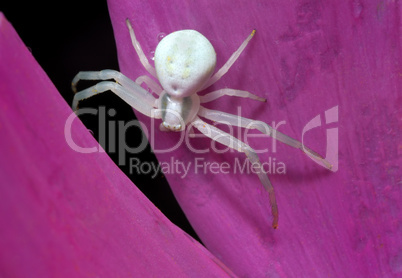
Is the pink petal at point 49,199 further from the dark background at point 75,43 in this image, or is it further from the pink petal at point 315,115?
the dark background at point 75,43

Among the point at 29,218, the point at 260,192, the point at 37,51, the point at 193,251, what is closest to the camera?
the point at 29,218

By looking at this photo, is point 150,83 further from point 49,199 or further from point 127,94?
point 49,199

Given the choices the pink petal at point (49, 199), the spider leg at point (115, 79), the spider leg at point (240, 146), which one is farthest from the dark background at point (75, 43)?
the pink petal at point (49, 199)

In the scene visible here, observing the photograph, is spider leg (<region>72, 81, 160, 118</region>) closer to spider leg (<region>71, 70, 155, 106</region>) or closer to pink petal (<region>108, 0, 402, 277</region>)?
spider leg (<region>71, 70, 155, 106</region>)

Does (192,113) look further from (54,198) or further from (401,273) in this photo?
(54,198)

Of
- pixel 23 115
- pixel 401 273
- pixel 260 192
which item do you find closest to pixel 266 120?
pixel 260 192

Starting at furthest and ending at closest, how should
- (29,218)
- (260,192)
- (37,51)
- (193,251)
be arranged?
(37,51)
(260,192)
(193,251)
(29,218)

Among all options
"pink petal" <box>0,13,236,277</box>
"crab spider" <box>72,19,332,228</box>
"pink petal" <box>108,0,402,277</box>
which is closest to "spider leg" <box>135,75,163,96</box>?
"crab spider" <box>72,19,332,228</box>
